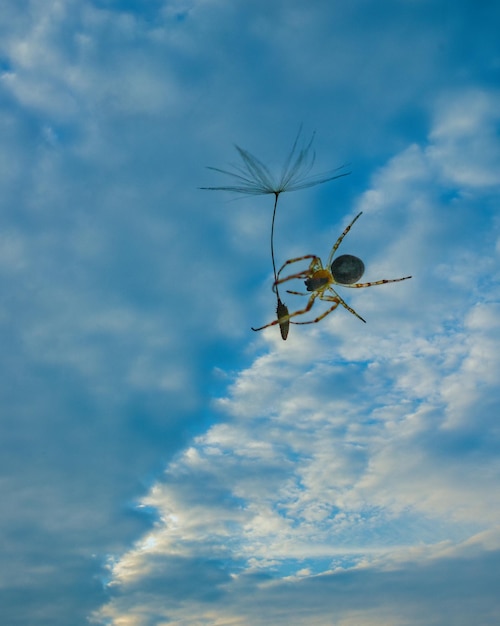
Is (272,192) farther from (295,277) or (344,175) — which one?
(295,277)

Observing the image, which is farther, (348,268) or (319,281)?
(319,281)

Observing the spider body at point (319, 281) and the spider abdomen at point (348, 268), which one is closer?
the spider abdomen at point (348, 268)

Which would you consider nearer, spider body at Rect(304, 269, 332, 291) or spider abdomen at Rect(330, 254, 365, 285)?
spider abdomen at Rect(330, 254, 365, 285)

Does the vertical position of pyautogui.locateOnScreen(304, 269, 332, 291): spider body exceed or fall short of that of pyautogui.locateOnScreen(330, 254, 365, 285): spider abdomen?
it exceeds it

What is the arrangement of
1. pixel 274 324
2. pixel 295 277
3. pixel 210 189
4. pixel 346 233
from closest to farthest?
pixel 210 189 → pixel 274 324 → pixel 295 277 → pixel 346 233

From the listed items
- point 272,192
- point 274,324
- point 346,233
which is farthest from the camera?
point 346,233

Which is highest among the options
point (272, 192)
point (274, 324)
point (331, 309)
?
point (272, 192)

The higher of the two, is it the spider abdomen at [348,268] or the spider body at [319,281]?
the spider body at [319,281]

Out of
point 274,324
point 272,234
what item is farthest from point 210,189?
point 274,324
